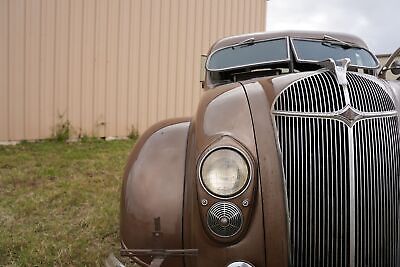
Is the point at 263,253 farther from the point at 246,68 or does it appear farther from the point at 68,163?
the point at 68,163

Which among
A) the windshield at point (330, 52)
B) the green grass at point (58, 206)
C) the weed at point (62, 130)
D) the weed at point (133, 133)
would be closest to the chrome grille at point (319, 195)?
the windshield at point (330, 52)

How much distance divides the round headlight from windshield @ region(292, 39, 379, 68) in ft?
6.31

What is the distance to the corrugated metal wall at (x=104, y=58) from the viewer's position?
911cm

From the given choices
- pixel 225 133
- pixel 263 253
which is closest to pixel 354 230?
pixel 263 253

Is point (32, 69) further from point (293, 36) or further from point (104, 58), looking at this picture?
point (293, 36)

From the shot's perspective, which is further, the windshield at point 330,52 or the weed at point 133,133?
the weed at point 133,133

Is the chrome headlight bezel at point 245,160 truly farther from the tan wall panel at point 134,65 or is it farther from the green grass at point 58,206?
the tan wall panel at point 134,65

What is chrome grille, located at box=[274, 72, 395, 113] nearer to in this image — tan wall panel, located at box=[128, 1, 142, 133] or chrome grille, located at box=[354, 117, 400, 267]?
chrome grille, located at box=[354, 117, 400, 267]

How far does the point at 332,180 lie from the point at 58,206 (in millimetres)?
3846

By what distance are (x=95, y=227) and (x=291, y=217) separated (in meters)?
2.88

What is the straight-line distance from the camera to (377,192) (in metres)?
2.18

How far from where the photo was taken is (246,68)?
13.0 ft

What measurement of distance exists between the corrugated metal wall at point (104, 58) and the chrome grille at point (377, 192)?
8291 millimetres

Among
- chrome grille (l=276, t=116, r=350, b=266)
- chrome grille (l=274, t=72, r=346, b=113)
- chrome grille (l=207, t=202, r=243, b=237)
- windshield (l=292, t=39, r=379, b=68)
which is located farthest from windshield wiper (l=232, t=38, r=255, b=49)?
chrome grille (l=207, t=202, r=243, b=237)
